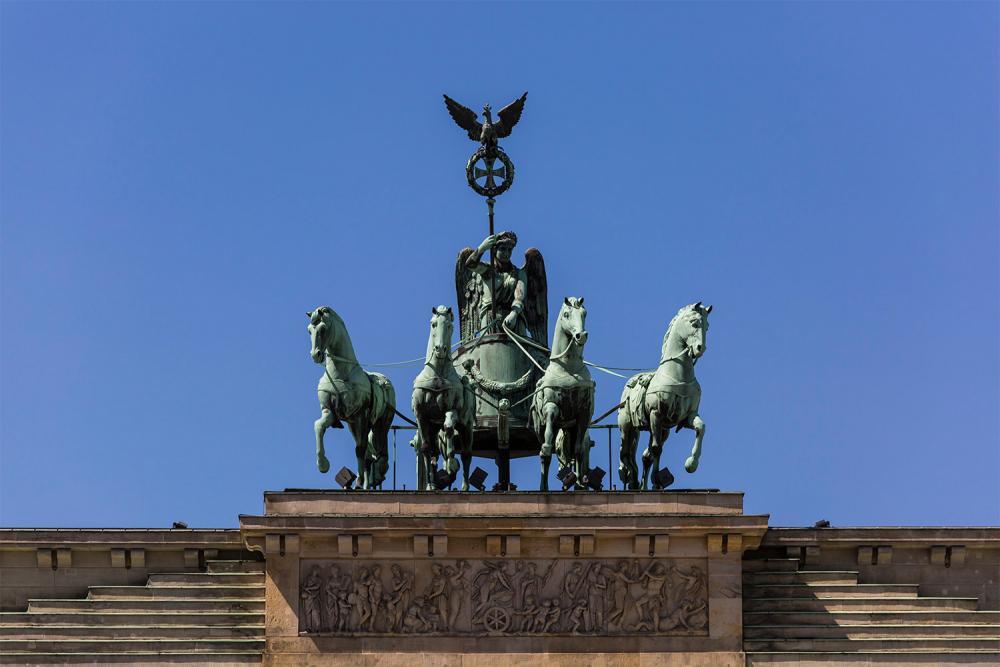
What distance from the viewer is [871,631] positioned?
66.0 metres

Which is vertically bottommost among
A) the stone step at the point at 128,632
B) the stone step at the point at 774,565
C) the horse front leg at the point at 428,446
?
the stone step at the point at 128,632

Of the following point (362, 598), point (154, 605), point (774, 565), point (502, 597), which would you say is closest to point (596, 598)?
point (502, 597)

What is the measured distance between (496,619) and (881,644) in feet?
19.7

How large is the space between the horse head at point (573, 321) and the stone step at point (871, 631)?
5266 mm

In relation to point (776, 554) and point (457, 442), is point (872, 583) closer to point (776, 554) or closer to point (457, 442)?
point (776, 554)

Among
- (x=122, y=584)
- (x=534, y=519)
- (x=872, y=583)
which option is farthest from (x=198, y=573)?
(x=872, y=583)

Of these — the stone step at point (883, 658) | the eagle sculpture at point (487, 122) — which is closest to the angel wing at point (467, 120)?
the eagle sculpture at point (487, 122)

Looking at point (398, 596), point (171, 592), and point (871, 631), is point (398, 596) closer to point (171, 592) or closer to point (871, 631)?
point (171, 592)

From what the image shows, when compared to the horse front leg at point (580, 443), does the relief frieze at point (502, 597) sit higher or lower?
lower

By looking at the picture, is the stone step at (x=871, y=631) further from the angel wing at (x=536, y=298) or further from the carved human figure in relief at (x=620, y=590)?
the angel wing at (x=536, y=298)

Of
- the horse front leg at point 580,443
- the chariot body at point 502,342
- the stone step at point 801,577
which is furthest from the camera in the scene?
the chariot body at point 502,342

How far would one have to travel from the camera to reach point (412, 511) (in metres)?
65.8

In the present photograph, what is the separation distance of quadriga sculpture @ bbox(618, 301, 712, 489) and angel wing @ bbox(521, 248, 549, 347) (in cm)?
481

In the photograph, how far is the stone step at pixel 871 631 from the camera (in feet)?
216
